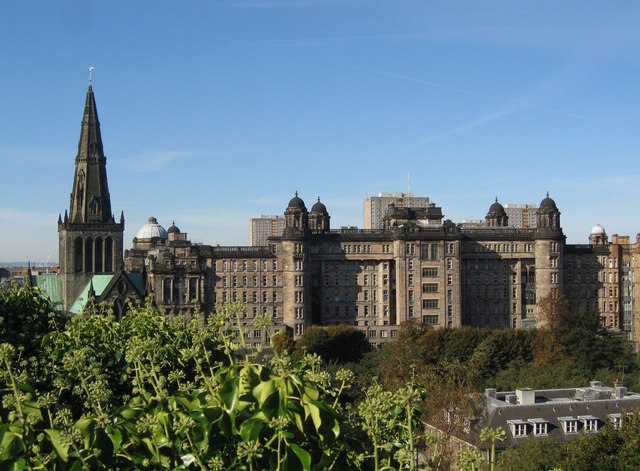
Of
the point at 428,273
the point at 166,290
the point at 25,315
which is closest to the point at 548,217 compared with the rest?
the point at 428,273

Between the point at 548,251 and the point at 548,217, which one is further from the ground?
the point at 548,217

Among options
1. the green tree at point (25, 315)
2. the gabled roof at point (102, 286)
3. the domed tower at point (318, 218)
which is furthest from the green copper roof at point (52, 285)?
the green tree at point (25, 315)

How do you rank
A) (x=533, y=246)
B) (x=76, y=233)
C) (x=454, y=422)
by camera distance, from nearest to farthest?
(x=454, y=422)
(x=76, y=233)
(x=533, y=246)

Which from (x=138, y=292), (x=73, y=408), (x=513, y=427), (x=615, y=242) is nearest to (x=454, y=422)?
(x=513, y=427)

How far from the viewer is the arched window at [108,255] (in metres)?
101

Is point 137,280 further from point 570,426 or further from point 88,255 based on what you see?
point 570,426

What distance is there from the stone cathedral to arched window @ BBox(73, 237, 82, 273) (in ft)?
0.87

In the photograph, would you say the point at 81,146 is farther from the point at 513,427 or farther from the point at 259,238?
the point at 259,238

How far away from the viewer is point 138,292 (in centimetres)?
9912

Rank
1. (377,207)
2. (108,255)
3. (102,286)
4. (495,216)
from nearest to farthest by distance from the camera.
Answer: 1. (102,286)
2. (108,255)
3. (495,216)
4. (377,207)

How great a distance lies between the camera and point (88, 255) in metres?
100

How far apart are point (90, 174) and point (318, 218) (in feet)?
132

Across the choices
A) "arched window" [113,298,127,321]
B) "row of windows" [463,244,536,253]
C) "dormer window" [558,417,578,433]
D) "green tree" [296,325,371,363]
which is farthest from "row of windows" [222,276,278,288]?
"dormer window" [558,417,578,433]

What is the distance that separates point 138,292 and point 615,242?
88.3 meters
